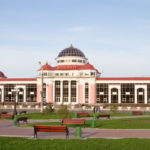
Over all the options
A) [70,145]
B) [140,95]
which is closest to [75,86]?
[140,95]

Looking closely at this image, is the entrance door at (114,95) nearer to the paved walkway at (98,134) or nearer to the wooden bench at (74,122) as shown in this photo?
the wooden bench at (74,122)

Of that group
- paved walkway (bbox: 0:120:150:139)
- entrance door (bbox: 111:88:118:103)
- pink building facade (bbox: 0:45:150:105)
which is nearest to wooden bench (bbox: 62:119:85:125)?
paved walkway (bbox: 0:120:150:139)

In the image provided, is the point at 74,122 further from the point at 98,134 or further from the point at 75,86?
→ the point at 75,86

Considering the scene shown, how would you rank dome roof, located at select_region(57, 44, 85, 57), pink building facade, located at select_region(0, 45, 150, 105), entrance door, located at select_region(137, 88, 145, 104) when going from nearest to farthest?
entrance door, located at select_region(137, 88, 145, 104), pink building facade, located at select_region(0, 45, 150, 105), dome roof, located at select_region(57, 44, 85, 57)

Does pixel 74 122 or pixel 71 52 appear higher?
pixel 71 52

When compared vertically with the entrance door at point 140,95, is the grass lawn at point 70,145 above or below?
below

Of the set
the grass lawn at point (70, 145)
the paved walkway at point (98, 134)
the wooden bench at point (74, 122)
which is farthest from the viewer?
the wooden bench at point (74, 122)

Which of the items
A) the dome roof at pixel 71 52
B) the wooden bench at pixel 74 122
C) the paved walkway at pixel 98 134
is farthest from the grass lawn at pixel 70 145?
the dome roof at pixel 71 52

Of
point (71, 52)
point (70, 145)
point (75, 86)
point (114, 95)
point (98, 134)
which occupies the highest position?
point (71, 52)

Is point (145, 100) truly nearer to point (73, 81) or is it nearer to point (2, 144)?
point (73, 81)

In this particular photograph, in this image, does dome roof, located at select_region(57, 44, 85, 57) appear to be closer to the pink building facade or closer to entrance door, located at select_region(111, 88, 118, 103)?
the pink building facade

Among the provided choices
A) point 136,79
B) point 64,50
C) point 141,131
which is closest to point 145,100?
point 136,79

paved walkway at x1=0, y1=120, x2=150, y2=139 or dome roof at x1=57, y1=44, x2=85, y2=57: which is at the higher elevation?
dome roof at x1=57, y1=44, x2=85, y2=57

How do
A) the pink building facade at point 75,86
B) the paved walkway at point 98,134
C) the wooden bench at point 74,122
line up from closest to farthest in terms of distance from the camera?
the paved walkway at point 98,134 → the wooden bench at point 74,122 → the pink building facade at point 75,86
